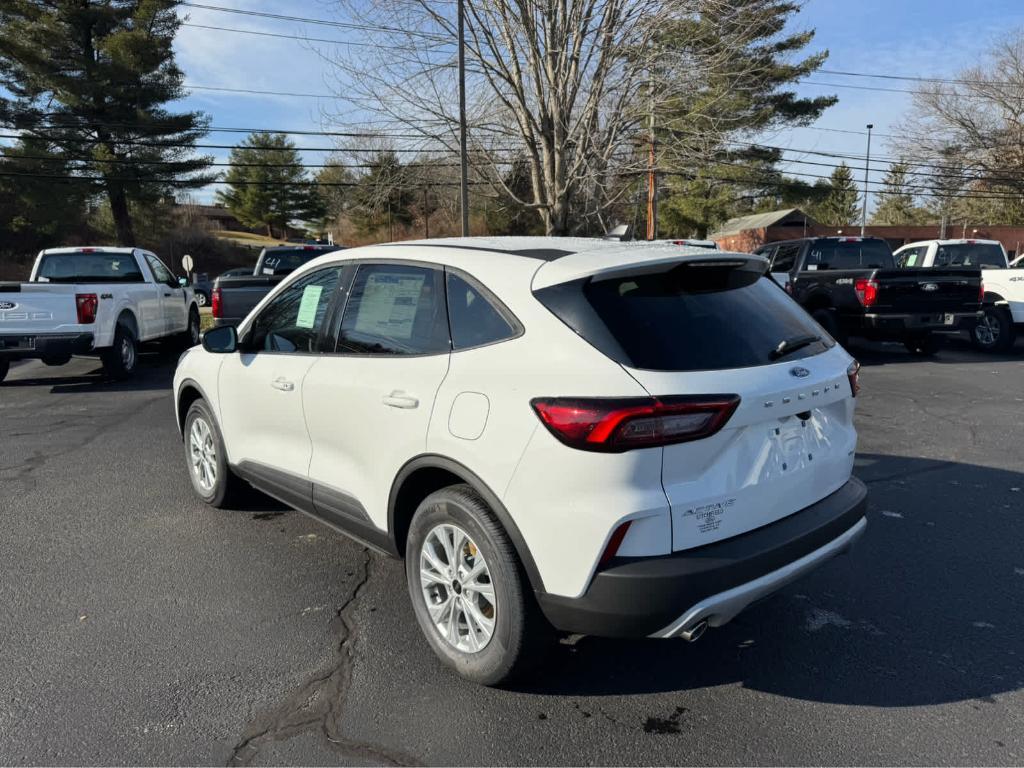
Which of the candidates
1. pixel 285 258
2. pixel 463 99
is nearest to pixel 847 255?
pixel 463 99

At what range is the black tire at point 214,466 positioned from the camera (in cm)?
478

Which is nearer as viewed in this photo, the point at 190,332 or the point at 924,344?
the point at 924,344

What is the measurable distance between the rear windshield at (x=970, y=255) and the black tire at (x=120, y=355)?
13419mm

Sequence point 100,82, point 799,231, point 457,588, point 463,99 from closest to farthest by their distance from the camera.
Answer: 1. point 457,588
2. point 463,99
3. point 100,82
4. point 799,231

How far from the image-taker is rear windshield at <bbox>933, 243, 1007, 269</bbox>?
1362 cm

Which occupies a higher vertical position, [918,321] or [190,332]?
[918,321]

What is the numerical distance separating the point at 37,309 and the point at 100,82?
30.1 metres

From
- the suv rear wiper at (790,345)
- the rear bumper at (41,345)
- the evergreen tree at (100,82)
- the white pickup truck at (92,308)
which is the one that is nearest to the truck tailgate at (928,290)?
the suv rear wiper at (790,345)

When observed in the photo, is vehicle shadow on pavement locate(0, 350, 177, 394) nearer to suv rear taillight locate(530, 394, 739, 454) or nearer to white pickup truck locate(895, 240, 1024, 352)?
suv rear taillight locate(530, 394, 739, 454)

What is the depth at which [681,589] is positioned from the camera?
249 cm

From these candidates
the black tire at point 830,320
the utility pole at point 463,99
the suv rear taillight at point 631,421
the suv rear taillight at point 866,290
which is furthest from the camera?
the utility pole at point 463,99

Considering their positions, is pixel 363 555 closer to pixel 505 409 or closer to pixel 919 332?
pixel 505 409

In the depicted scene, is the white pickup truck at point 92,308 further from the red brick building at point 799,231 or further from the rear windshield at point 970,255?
the red brick building at point 799,231

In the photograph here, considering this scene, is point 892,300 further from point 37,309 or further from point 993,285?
point 37,309
